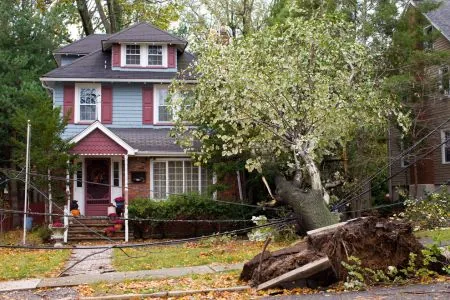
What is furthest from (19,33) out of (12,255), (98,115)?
(12,255)

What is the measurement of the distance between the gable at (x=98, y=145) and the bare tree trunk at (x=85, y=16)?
1406cm

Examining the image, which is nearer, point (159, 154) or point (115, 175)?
point (159, 154)

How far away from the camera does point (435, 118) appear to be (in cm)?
2138

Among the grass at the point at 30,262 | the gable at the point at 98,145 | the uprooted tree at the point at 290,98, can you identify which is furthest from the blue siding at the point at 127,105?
the grass at the point at 30,262

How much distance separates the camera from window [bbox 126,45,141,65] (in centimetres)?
2258

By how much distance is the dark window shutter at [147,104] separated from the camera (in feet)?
72.3

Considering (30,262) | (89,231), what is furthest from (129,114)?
(30,262)

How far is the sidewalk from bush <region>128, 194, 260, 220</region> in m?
8.09

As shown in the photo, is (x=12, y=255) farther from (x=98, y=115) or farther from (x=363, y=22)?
(x=363, y=22)

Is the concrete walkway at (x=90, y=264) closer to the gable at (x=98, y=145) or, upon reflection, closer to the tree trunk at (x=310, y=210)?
the tree trunk at (x=310, y=210)

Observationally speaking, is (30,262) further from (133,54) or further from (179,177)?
(133,54)

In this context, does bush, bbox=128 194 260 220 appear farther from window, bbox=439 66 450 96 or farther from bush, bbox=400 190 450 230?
window, bbox=439 66 450 96

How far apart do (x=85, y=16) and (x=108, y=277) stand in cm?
2483

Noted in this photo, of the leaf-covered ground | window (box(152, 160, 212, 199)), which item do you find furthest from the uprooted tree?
the leaf-covered ground
